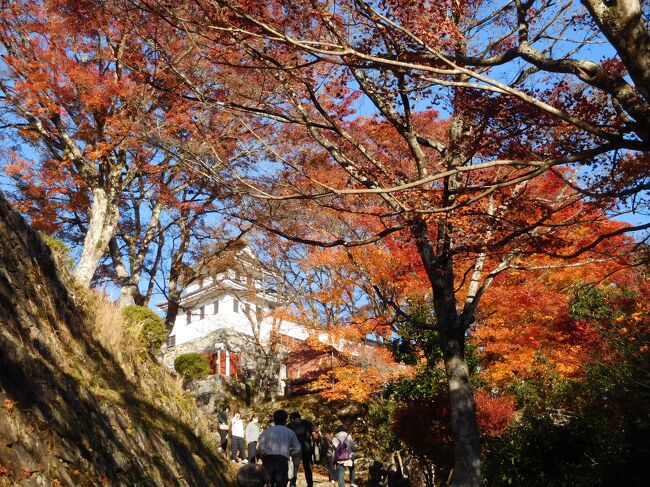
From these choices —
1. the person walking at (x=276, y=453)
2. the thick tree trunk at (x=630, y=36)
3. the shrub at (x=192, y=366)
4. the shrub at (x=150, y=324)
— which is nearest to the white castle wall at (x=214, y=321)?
the shrub at (x=192, y=366)

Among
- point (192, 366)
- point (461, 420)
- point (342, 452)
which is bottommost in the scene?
point (342, 452)

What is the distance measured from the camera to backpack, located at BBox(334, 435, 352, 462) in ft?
44.7

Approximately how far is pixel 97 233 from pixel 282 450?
789 cm

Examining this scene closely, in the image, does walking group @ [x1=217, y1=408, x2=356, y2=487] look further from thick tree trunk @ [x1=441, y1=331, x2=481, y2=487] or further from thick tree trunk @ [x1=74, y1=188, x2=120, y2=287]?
thick tree trunk @ [x1=74, y1=188, x2=120, y2=287]

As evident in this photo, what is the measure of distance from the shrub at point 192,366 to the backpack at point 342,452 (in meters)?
14.8

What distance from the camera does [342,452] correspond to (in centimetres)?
1367

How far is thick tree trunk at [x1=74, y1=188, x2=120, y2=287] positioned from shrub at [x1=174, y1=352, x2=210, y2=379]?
13.9m

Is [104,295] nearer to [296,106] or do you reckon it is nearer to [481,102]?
[296,106]

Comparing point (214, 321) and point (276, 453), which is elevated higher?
point (214, 321)

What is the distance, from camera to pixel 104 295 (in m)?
11.0

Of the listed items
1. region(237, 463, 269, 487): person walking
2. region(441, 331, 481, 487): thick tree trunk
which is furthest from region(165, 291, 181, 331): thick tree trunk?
region(237, 463, 269, 487): person walking

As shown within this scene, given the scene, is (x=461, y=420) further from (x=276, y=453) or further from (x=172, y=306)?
(x=172, y=306)

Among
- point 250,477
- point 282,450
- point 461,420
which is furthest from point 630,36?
point 282,450

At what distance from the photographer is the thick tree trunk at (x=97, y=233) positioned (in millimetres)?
13908
